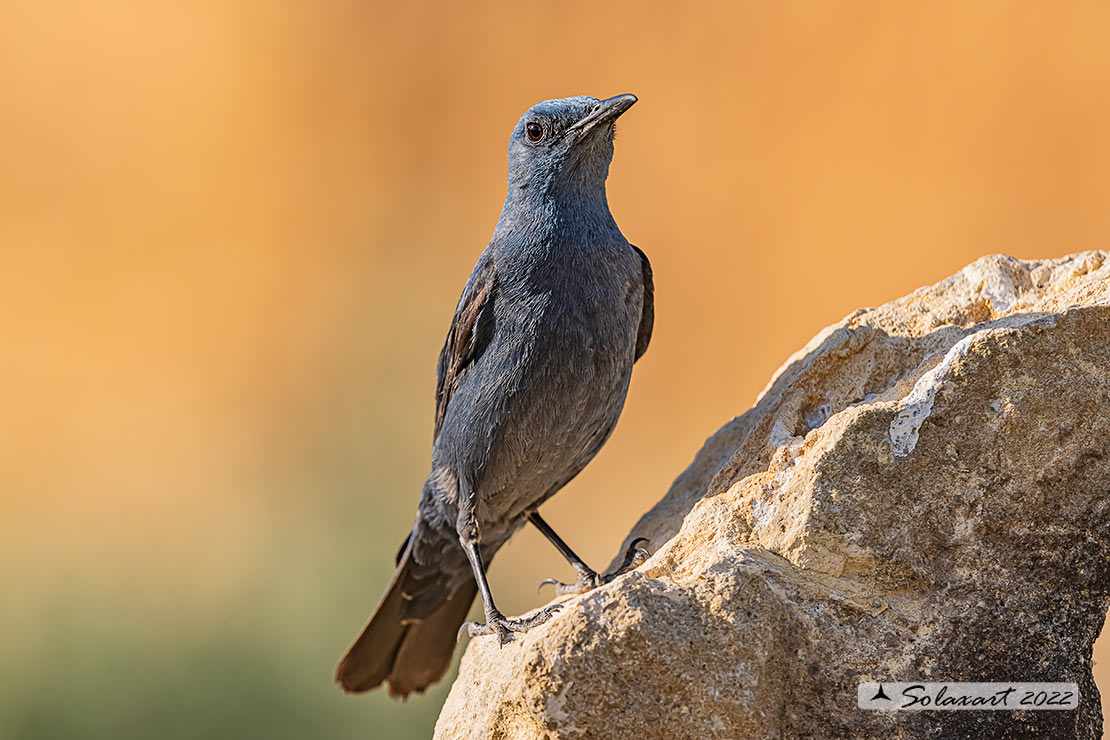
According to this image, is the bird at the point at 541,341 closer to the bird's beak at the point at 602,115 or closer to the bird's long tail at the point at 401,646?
the bird's beak at the point at 602,115

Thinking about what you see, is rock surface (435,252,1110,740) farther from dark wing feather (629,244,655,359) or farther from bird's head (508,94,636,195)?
bird's head (508,94,636,195)

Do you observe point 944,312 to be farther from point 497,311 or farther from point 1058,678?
point 497,311

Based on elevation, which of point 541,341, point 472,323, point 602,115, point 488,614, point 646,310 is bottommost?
point 488,614

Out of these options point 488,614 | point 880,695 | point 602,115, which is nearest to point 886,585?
point 880,695

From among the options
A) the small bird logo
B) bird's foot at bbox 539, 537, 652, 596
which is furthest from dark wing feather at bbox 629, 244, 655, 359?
the small bird logo

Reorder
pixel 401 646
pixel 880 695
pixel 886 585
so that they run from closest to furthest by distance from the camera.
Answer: pixel 880 695, pixel 886 585, pixel 401 646

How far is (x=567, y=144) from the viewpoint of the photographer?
4.41 metres

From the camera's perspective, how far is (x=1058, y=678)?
3.17 meters

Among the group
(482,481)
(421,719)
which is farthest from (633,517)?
(482,481)

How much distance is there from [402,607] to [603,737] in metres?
2.48

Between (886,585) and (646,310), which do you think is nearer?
(886,585)

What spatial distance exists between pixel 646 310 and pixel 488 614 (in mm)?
1641

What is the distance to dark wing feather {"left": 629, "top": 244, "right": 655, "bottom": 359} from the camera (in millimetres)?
4695

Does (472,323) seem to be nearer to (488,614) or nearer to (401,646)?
(488,614)
